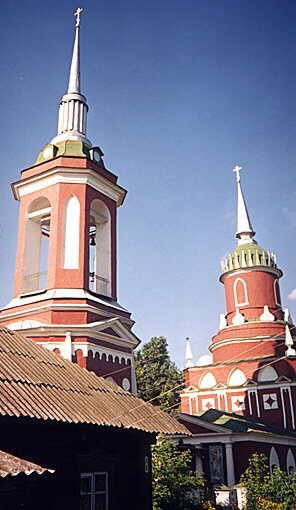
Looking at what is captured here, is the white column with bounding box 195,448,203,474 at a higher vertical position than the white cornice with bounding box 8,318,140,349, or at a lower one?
lower

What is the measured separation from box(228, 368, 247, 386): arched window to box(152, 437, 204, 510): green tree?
14.3m

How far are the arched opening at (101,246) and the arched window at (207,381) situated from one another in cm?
→ 1558

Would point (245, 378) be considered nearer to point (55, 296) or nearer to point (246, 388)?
point (246, 388)

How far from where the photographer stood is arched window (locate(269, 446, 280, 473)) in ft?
77.2

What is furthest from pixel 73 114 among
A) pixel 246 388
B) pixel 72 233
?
pixel 246 388

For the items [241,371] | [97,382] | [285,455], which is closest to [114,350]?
[97,382]

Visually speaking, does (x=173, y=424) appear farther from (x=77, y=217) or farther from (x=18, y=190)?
(x=18, y=190)

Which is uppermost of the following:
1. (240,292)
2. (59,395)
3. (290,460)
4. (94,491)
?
(240,292)

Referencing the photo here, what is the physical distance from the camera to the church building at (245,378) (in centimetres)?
2253

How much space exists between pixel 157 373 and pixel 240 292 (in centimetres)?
1766

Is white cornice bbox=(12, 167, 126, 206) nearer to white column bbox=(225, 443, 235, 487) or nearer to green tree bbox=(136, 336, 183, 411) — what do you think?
white column bbox=(225, 443, 235, 487)

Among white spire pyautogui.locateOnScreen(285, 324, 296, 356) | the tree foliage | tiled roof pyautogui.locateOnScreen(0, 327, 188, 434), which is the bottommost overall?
the tree foliage

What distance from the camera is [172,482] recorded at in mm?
15867

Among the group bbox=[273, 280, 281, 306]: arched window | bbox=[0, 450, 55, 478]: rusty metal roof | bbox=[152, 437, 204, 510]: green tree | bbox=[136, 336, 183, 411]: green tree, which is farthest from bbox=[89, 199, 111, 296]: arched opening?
bbox=[136, 336, 183, 411]: green tree
